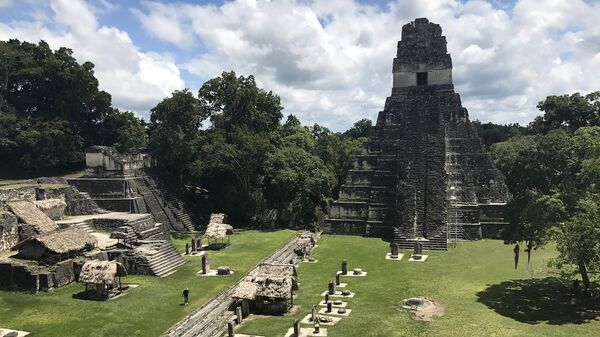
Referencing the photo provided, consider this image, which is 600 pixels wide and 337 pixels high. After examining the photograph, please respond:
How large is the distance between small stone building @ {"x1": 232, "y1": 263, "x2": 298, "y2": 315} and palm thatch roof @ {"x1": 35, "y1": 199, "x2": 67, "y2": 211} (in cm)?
1606

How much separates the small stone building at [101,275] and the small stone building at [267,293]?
5.87m

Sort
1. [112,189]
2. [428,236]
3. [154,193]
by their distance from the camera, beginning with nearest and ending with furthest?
[428,236] → [112,189] → [154,193]

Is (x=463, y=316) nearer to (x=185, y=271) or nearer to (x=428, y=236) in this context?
(x=428, y=236)

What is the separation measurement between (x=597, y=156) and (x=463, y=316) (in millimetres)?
8210

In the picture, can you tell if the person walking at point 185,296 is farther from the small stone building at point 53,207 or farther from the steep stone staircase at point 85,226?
the small stone building at point 53,207

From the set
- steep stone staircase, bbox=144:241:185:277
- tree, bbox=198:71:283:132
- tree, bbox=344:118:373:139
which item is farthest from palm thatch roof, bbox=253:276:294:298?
tree, bbox=344:118:373:139

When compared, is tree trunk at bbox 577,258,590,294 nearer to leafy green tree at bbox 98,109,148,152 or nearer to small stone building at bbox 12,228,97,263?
small stone building at bbox 12,228,97,263

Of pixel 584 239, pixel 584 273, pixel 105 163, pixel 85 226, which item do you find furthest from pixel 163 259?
pixel 584 273

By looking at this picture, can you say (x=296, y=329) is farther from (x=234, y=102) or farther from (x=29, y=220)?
(x=234, y=102)

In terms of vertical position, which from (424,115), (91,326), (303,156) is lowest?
(91,326)

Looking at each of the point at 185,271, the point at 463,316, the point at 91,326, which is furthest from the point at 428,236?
the point at 91,326

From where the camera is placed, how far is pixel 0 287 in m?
21.8

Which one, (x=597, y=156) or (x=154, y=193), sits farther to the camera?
(x=154, y=193)

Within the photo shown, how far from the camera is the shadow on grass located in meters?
17.9
